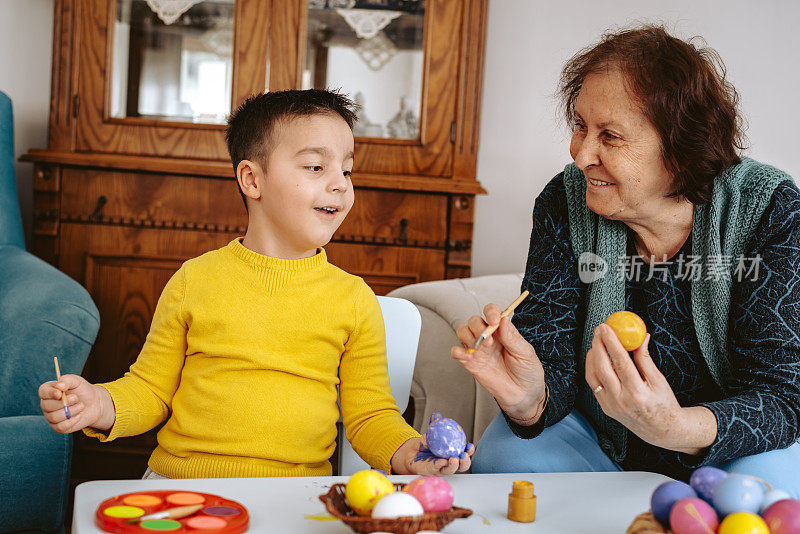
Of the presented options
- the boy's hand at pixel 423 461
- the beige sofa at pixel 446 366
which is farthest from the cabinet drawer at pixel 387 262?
the boy's hand at pixel 423 461

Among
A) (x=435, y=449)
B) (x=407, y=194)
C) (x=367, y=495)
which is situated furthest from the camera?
(x=407, y=194)

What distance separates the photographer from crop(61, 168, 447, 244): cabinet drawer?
222cm

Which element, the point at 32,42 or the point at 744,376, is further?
the point at 32,42

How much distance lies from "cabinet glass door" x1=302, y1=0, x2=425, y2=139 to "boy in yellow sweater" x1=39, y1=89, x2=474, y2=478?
103 centimetres

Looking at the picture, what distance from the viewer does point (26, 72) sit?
2520mm

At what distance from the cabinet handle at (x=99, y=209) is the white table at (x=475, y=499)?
4.84 ft

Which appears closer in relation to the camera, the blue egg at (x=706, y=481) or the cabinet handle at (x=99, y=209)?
the blue egg at (x=706, y=481)

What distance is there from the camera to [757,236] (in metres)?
1.24

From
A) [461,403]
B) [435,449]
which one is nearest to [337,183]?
[435,449]

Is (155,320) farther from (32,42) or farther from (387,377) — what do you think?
(32,42)

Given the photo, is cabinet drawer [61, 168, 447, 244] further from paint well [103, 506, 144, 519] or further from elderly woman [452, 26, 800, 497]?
paint well [103, 506, 144, 519]

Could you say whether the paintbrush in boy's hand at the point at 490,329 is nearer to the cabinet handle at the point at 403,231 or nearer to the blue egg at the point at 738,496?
the blue egg at the point at 738,496

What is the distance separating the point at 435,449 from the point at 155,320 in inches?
21.2

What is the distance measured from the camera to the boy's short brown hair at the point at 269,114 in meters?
1.28
